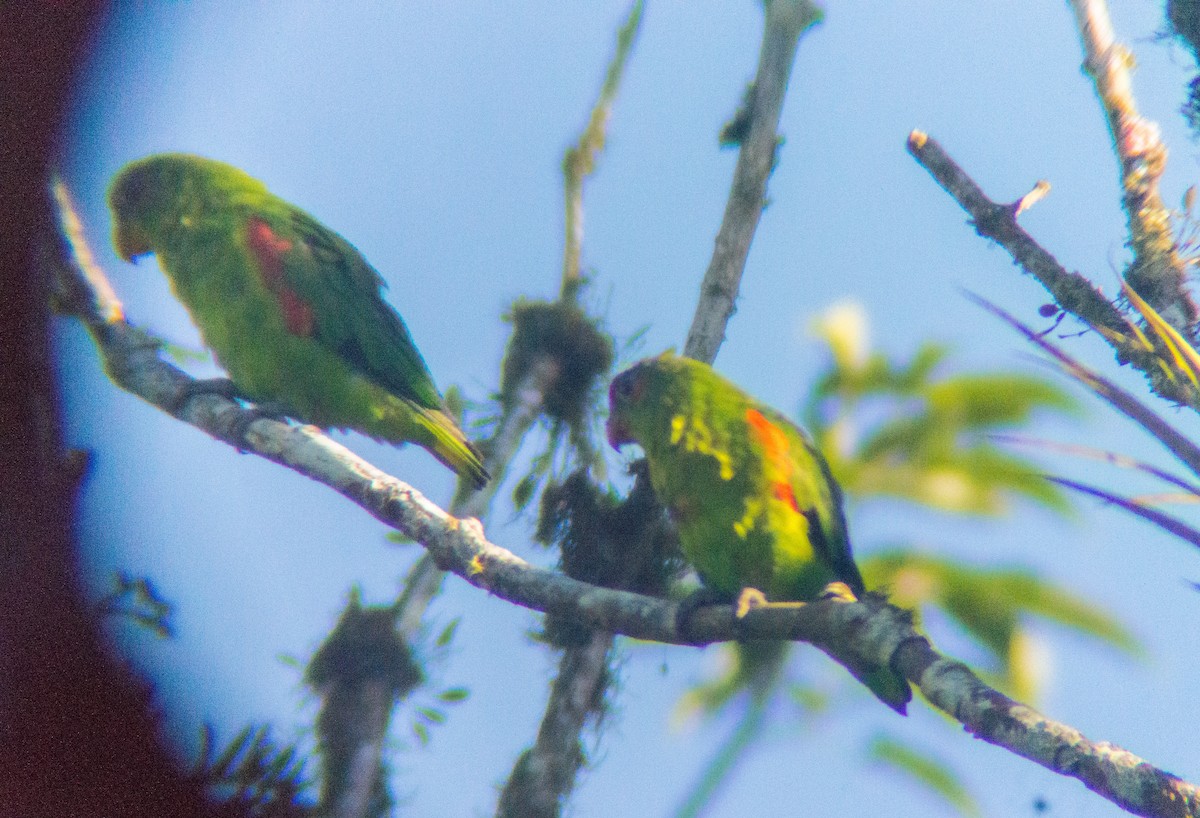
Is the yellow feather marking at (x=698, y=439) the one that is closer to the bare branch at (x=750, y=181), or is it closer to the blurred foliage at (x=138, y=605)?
the bare branch at (x=750, y=181)

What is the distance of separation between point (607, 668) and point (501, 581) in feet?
6.07

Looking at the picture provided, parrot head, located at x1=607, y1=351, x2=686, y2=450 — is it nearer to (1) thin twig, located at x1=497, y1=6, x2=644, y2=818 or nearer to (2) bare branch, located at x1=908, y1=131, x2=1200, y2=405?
(1) thin twig, located at x1=497, y1=6, x2=644, y2=818

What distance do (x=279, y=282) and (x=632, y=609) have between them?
8.36 feet

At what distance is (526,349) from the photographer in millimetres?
5008

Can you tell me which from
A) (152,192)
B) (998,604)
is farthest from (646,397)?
(998,604)

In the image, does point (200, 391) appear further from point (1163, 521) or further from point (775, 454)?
point (1163, 521)

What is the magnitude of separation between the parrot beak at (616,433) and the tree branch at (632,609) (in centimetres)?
121

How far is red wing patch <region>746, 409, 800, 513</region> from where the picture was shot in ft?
11.4

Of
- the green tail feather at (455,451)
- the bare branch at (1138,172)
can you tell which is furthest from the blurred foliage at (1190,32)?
the green tail feather at (455,451)

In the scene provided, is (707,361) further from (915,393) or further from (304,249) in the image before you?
(915,393)

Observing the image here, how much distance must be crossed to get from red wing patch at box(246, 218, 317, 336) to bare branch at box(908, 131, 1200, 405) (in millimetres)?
2830

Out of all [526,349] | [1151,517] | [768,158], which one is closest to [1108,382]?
[1151,517]

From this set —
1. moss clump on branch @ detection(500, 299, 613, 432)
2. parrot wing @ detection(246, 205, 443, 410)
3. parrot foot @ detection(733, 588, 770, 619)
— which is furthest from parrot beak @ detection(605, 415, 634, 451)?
parrot foot @ detection(733, 588, 770, 619)

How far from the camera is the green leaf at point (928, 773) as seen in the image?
22.0 ft
